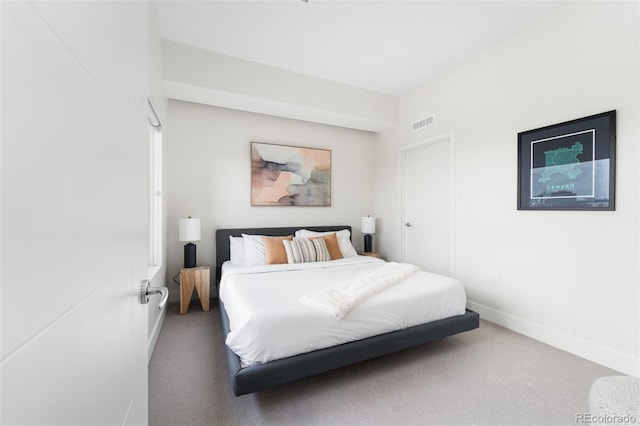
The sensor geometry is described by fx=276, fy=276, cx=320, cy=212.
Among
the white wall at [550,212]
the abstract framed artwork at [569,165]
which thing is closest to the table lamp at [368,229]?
the white wall at [550,212]

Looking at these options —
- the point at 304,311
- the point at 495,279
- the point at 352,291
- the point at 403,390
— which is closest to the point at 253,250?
the point at 352,291

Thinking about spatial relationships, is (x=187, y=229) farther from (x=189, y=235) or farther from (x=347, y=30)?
(x=347, y=30)

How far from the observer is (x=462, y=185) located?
3199mm

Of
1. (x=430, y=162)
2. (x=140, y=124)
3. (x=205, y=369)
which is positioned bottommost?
(x=205, y=369)

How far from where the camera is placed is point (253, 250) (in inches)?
130

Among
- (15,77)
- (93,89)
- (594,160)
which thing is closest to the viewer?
(15,77)

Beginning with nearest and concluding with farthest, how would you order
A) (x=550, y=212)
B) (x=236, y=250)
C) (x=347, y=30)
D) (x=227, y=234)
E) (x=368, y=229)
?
(x=550, y=212) < (x=347, y=30) < (x=236, y=250) < (x=227, y=234) < (x=368, y=229)

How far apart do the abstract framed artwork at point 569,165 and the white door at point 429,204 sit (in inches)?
32.6

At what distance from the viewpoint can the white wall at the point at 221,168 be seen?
11.3ft

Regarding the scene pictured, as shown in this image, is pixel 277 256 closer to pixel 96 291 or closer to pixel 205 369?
pixel 205 369

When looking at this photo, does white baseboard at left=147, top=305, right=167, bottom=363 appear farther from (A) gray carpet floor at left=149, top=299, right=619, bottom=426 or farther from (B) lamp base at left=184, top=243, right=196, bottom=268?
(B) lamp base at left=184, top=243, right=196, bottom=268

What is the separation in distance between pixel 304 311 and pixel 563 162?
248cm

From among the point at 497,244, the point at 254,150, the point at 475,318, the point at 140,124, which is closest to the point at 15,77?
the point at 140,124

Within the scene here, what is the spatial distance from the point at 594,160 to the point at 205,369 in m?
3.36
